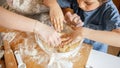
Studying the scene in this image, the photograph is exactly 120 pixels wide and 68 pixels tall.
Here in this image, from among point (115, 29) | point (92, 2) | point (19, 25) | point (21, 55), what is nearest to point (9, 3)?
point (19, 25)

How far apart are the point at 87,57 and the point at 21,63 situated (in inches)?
11.6

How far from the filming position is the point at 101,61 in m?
0.94

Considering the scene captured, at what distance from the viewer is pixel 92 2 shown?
1005 millimetres

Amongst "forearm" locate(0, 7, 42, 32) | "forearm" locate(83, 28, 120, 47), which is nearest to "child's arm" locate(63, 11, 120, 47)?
"forearm" locate(83, 28, 120, 47)

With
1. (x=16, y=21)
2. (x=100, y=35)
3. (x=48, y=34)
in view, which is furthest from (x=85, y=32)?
(x=16, y=21)

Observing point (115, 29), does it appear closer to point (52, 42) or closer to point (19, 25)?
point (52, 42)

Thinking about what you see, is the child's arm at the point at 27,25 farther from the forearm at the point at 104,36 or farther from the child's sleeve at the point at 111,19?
the child's sleeve at the point at 111,19

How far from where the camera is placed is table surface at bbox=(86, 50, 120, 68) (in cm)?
92

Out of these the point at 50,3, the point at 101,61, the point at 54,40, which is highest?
the point at 50,3

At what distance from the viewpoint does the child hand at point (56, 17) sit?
3.11 ft

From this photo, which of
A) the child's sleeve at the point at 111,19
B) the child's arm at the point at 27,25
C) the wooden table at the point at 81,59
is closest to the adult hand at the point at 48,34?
the child's arm at the point at 27,25

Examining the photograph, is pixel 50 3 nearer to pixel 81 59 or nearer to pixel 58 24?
pixel 58 24

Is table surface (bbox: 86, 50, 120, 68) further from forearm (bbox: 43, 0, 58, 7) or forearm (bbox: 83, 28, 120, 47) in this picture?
forearm (bbox: 43, 0, 58, 7)

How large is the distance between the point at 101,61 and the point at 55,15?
1.00ft
